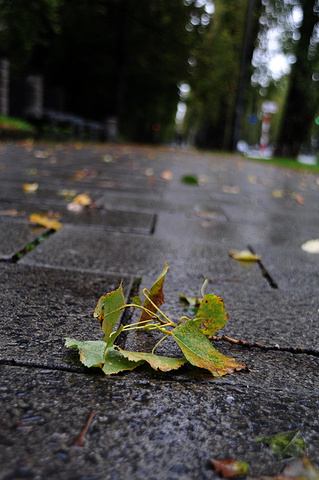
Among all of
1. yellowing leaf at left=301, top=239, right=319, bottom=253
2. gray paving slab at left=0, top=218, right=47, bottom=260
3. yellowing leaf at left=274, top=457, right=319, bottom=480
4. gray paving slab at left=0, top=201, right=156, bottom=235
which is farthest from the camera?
gray paving slab at left=0, top=201, right=156, bottom=235

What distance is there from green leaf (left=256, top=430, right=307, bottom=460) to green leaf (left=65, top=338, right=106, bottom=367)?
13.6 inches

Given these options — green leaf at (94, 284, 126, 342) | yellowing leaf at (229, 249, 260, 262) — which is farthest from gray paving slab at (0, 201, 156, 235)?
green leaf at (94, 284, 126, 342)

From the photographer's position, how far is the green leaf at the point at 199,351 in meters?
0.99

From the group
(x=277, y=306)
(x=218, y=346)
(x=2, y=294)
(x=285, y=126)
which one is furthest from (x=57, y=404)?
(x=285, y=126)

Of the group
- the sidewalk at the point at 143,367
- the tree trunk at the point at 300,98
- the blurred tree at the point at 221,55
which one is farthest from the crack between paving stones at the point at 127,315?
the blurred tree at the point at 221,55

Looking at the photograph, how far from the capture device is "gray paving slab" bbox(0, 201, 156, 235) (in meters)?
2.66

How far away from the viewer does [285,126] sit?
18.6m

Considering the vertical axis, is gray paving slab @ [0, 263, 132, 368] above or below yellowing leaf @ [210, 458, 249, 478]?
below

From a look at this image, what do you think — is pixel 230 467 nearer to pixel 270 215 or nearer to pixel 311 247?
pixel 311 247

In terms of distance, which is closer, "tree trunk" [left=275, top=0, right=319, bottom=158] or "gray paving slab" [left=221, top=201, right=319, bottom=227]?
"gray paving slab" [left=221, top=201, right=319, bottom=227]

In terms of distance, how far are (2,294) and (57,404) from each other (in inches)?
24.1

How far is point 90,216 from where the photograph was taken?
2.96 m

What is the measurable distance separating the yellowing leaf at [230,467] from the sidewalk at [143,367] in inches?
0.5

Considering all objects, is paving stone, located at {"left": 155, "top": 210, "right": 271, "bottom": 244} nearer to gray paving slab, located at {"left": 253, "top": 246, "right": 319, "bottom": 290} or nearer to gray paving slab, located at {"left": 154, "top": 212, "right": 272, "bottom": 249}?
gray paving slab, located at {"left": 154, "top": 212, "right": 272, "bottom": 249}
